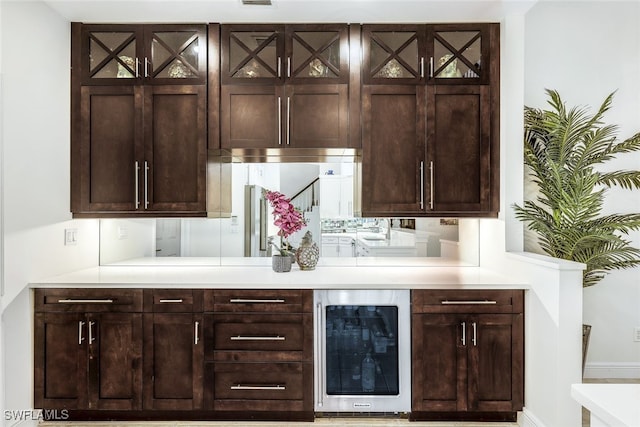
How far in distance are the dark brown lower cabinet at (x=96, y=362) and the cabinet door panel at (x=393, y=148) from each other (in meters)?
1.74

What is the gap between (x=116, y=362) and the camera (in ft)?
8.29

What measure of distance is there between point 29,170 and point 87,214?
496 millimetres

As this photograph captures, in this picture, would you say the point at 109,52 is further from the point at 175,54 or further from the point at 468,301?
the point at 468,301

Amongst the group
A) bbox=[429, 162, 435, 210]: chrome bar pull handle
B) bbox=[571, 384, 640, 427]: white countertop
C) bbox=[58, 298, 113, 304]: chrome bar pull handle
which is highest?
bbox=[429, 162, 435, 210]: chrome bar pull handle

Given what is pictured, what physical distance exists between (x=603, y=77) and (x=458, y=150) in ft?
4.84

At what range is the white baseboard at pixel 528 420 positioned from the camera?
2375 millimetres

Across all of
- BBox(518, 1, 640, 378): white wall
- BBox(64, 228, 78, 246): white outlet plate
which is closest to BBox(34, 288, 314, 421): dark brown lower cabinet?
BBox(64, 228, 78, 246): white outlet plate

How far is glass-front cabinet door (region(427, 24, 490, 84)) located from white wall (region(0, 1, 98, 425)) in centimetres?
252

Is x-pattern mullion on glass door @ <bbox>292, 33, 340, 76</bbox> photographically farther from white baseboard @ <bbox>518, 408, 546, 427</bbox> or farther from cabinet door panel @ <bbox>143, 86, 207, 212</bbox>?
white baseboard @ <bbox>518, 408, 546, 427</bbox>

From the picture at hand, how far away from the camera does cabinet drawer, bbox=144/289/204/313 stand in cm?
252

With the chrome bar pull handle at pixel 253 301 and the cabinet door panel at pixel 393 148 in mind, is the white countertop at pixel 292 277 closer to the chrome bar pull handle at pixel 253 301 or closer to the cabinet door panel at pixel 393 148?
the chrome bar pull handle at pixel 253 301

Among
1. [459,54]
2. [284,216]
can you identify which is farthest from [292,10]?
[284,216]

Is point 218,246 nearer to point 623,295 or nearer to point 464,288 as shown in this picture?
point 464,288

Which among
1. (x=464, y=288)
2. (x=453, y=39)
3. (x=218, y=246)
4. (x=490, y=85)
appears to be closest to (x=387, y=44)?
(x=453, y=39)
